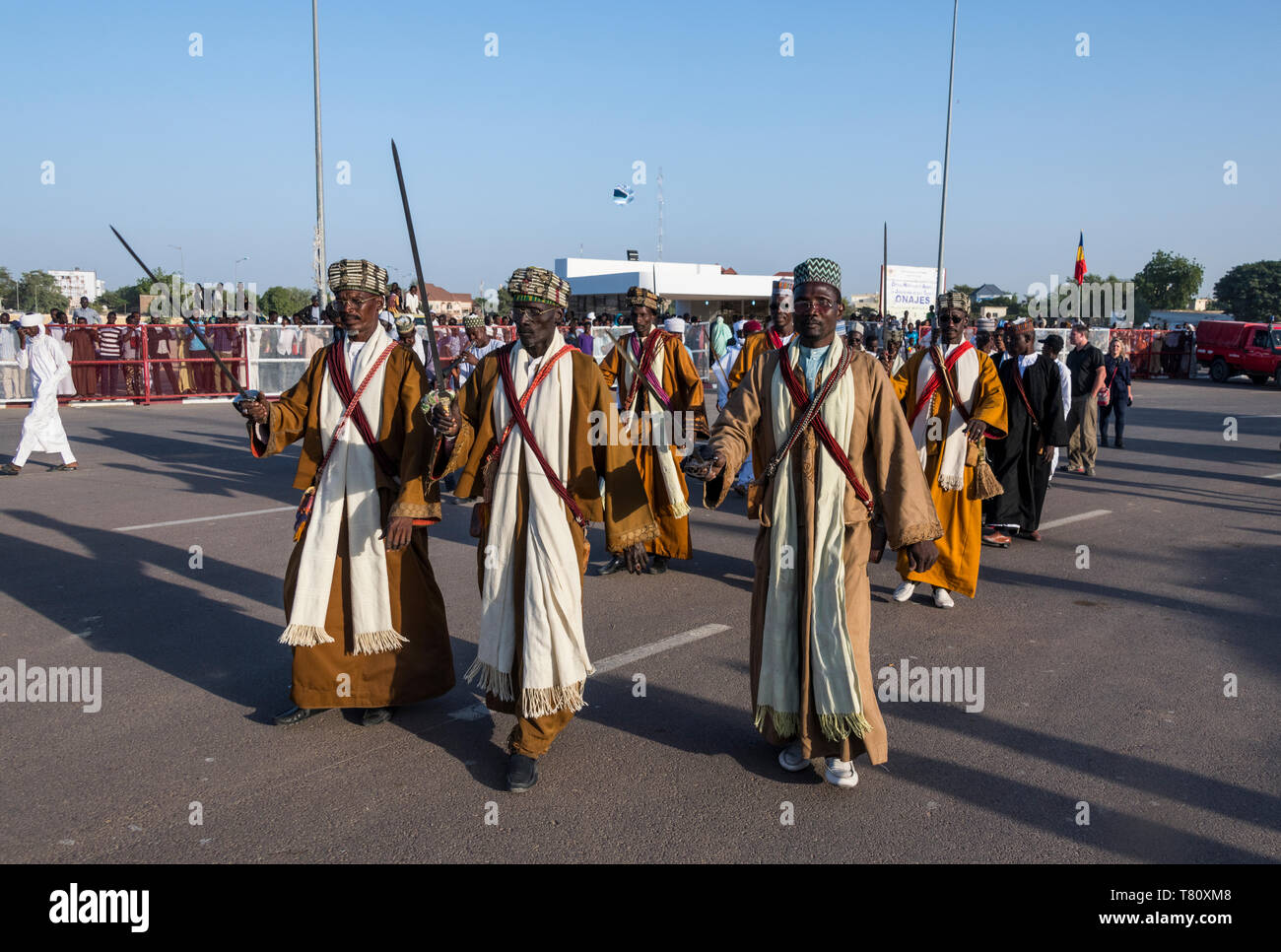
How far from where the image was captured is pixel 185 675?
5312mm

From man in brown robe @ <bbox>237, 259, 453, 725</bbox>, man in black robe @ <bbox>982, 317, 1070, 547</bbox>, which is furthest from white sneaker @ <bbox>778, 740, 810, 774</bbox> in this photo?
man in black robe @ <bbox>982, 317, 1070, 547</bbox>

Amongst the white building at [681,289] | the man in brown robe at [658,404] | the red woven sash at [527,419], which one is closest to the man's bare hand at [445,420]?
the red woven sash at [527,419]

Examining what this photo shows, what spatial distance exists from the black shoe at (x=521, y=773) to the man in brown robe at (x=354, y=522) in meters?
0.86

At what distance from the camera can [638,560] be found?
7.45m

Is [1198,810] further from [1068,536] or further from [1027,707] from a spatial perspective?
[1068,536]

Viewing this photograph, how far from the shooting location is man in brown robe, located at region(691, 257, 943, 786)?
402cm

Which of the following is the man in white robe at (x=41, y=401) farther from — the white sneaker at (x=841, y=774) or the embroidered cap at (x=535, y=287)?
the white sneaker at (x=841, y=774)

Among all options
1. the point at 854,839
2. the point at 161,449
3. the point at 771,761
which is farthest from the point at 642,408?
the point at 161,449

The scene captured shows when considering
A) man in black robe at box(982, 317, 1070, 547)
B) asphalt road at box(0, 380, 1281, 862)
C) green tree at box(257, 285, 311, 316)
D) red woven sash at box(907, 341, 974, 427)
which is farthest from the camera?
green tree at box(257, 285, 311, 316)

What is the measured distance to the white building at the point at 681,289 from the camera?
46969 millimetres

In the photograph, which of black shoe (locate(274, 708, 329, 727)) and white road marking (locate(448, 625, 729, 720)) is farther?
white road marking (locate(448, 625, 729, 720))

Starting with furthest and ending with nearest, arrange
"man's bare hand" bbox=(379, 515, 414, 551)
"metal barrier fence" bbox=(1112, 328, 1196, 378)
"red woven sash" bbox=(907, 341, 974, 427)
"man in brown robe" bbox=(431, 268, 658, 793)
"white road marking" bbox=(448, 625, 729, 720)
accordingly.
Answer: "metal barrier fence" bbox=(1112, 328, 1196, 378), "red woven sash" bbox=(907, 341, 974, 427), "white road marking" bbox=(448, 625, 729, 720), "man's bare hand" bbox=(379, 515, 414, 551), "man in brown robe" bbox=(431, 268, 658, 793)

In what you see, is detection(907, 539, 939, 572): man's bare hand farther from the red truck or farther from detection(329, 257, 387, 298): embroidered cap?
the red truck

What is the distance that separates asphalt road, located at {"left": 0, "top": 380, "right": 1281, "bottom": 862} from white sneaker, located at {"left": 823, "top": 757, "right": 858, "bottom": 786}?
9 centimetres
